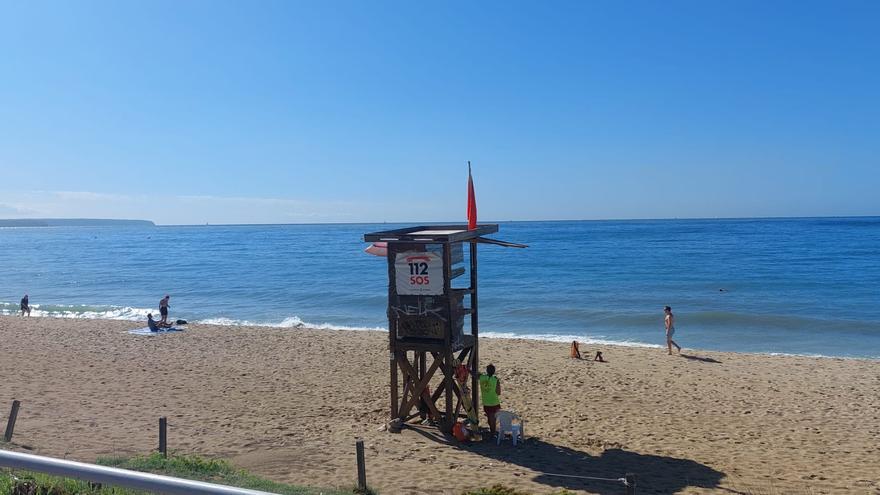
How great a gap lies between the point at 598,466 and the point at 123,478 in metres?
8.14

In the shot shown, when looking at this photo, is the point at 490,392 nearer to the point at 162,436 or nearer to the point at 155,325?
the point at 162,436

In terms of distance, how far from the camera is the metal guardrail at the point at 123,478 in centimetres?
254

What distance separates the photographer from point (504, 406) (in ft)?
44.5

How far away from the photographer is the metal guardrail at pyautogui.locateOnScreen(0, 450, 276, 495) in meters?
2.54

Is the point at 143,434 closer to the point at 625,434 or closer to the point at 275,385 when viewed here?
the point at 275,385

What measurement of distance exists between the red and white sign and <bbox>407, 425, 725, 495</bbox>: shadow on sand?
246 centimetres

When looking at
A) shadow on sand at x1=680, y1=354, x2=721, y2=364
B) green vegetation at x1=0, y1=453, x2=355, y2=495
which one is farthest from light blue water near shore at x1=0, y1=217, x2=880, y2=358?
green vegetation at x1=0, y1=453, x2=355, y2=495

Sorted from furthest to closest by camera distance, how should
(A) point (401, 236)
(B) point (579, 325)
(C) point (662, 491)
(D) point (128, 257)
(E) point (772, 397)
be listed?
(D) point (128, 257), (B) point (579, 325), (E) point (772, 397), (A) point (401, 236), (C) point (662, 491)

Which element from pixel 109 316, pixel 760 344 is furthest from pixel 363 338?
pixel 109 316

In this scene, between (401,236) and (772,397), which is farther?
(772,397)

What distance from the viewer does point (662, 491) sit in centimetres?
850

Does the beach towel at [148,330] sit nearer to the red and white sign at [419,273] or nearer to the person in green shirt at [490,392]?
the red and white sign at [419,273]

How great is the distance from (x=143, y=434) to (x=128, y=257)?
252 ft

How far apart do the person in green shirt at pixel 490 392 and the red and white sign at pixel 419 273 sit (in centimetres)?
162
